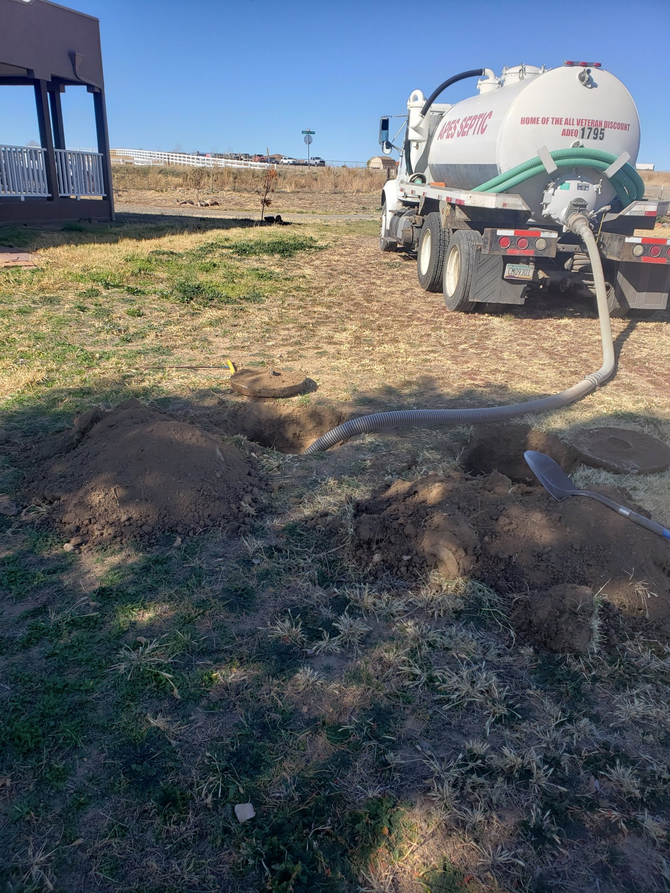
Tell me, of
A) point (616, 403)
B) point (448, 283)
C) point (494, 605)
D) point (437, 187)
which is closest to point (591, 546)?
point (494, 605)

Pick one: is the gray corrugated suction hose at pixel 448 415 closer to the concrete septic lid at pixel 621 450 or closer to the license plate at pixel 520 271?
the concrete septic lid at pixel 621 450

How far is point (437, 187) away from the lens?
10.8 metres

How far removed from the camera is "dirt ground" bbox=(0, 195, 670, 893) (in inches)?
77.9

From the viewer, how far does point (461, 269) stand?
8.77m

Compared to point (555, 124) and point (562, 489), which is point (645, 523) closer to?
point (562, 489)

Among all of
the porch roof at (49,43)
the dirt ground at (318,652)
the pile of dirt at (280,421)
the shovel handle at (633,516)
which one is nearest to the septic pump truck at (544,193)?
the dirt ground at (318,652)

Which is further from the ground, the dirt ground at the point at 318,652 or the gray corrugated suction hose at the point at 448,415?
the gray corrugated suction hose at the point at 448,415

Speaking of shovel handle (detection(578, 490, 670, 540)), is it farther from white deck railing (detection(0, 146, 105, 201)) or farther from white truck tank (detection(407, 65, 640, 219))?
white deck railing (detection(0, 146, 105, 201))

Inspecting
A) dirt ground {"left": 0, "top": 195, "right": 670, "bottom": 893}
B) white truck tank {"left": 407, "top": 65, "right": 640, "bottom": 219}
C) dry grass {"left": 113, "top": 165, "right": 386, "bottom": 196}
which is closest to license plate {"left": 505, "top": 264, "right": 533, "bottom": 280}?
white truck tank {"left": 407, "top": 65, "right": 640, "bottom": 219}

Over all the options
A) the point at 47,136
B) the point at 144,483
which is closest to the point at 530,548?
the point at 144,483

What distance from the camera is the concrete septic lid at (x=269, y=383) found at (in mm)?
5520

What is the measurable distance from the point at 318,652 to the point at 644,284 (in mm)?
8179

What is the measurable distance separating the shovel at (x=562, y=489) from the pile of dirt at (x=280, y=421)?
1912 mm

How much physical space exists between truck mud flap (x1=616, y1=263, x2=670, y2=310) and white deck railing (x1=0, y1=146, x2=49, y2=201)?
13.7m
